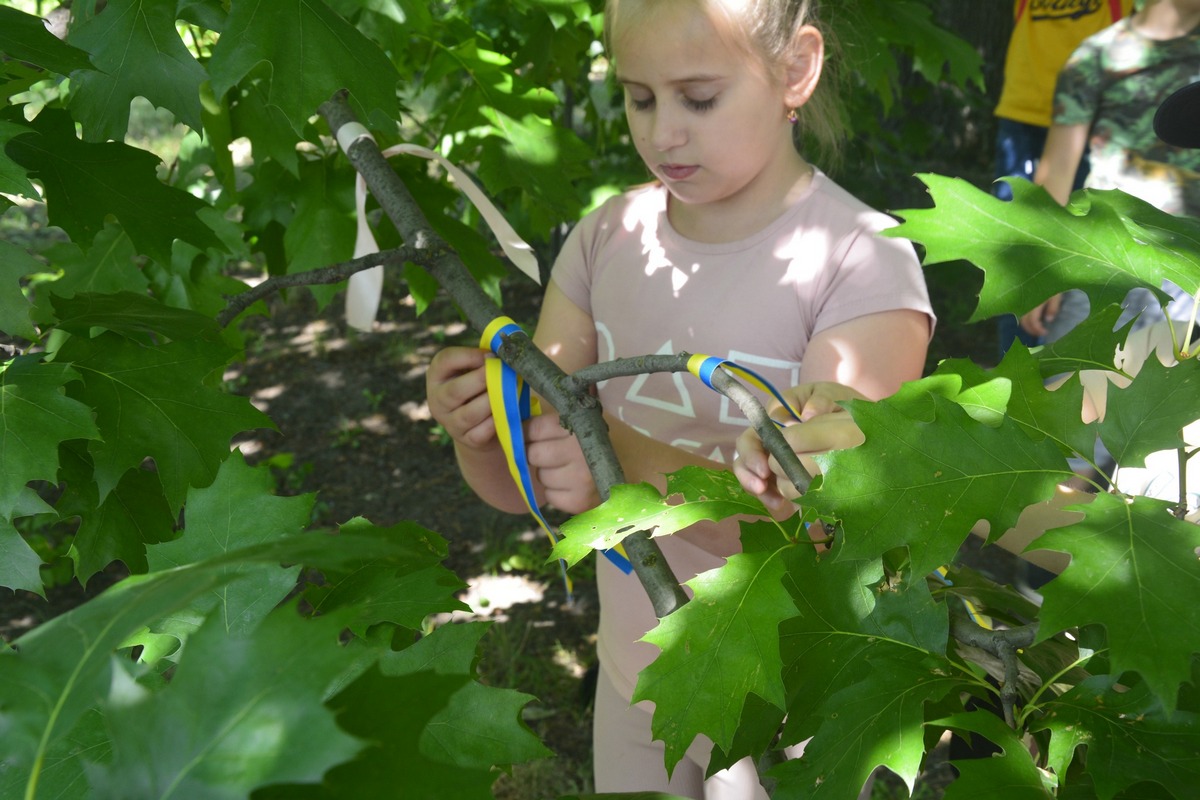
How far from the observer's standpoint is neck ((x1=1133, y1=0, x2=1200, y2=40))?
2.91 m

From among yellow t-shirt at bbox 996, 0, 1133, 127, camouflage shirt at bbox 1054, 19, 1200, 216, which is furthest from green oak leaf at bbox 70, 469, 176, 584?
yellow t-shirt at bbox 996, 0, 1133, 127

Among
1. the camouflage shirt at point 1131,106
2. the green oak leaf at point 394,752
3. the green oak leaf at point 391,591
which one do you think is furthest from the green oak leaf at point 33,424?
the camouflage shirt at point 1131,106

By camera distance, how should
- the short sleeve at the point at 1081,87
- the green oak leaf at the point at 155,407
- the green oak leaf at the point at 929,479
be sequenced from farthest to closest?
the short sleeve at the point at 1081,87 < the green oak leaf at the point at 155,407 < the green oak leaf at the point at 929,479

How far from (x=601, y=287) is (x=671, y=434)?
0.34m

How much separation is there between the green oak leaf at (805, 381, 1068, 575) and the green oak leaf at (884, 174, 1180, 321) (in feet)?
0.95

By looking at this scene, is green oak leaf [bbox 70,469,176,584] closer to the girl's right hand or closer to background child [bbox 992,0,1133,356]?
the girl's right hand

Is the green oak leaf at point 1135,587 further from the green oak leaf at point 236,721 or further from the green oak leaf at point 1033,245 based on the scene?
the green oak leaf at point 236,721

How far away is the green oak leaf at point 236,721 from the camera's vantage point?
1.68ft

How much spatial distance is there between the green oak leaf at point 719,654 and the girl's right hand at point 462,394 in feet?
2.14

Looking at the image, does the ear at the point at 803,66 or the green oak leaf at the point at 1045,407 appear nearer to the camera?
the green oak leaf at the point at 1045,407

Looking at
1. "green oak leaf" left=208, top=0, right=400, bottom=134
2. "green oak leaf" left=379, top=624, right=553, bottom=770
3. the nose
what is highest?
"green oak leaf" left=208, top=0, right=400, bottom=134

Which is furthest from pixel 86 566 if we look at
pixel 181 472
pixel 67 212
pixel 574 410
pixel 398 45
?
pixel 398 45

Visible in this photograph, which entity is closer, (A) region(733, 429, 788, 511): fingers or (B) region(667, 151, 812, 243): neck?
(A) region(733, 429, 788, 511): fingers

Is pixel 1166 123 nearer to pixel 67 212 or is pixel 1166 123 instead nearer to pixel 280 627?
pixel 280 627
